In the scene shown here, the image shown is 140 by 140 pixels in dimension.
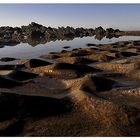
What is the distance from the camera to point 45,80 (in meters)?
19.0

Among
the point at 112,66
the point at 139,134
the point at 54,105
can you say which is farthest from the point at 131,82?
the point at 139,134

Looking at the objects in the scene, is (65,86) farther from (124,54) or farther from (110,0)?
(124,54)

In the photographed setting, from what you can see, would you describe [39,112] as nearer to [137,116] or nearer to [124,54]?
[137,116]

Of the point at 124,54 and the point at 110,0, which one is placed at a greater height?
the point at 110,0

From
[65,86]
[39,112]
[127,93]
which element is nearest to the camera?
[39,112]

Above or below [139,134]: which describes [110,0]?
above

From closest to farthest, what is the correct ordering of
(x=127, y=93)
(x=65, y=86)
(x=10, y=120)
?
(x=10, y=120) → (x=127, y=93) → (x=65, y=86)

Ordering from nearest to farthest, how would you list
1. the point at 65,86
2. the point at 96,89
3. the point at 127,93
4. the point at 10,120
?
the point at 10,120 → the point at 127,93 → the point at 96,89 → the point at 65,86

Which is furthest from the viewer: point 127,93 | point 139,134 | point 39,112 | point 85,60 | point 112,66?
point 85,60

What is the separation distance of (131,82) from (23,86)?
5.72 m

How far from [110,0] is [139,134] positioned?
5080mm

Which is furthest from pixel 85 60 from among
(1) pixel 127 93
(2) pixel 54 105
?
(2) pixel 54 105

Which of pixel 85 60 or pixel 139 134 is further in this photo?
pixel 85 60

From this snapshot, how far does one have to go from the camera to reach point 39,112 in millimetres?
11969
